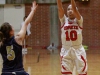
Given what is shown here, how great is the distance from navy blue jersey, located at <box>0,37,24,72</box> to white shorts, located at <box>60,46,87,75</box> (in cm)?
142

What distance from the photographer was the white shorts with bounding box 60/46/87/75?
16.0 ft

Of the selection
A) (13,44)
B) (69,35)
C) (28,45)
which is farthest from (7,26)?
(28,45)

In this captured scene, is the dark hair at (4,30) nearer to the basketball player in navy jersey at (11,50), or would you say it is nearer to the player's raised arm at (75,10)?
the basketball player in navy jersey at (11,50)

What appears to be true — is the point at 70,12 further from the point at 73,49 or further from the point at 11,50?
the point at 11,50

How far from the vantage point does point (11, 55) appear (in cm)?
360

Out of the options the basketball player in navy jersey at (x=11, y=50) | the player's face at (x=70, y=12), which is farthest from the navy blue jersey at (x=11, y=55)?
the player's face at (x=70, y=12)

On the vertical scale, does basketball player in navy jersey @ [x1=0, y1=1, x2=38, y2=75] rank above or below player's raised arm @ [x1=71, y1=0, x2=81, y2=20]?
below

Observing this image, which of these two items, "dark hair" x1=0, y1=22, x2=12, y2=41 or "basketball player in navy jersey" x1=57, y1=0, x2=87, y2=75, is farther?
"basketball player in navy jersey" x1=57, y1=0, x2=87, y2=75

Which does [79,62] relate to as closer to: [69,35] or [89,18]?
[69,35]

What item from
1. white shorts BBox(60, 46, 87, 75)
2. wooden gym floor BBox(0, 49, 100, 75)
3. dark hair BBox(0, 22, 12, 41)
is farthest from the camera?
wooden gym floor BBox(0, 49, 100, 75)

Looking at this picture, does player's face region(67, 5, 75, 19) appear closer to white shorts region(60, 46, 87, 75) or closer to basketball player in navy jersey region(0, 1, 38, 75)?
white shorts region(60, 46, 87, 75)

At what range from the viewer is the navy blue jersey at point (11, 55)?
361cm

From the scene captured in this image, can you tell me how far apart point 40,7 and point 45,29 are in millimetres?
1495

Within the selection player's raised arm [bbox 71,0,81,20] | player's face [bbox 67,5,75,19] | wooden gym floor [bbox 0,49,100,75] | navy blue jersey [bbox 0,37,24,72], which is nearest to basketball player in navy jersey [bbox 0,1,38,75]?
navy blue jersey [bbox 0,37,24,72]
